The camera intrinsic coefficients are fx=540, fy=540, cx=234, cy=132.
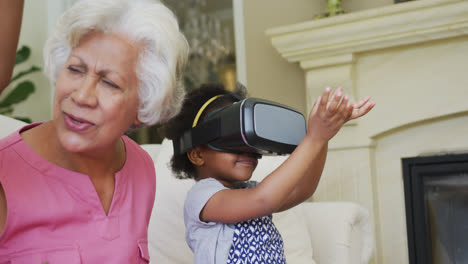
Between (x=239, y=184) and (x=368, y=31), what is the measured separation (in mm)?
1188

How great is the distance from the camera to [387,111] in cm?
234

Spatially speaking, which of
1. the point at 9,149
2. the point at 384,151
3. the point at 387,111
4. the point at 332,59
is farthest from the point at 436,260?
the point at 9,149

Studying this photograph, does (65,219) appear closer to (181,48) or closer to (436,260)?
(181,48)

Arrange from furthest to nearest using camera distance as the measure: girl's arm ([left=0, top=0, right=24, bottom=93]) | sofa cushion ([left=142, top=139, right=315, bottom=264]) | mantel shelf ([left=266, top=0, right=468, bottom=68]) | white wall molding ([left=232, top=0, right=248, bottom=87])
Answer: white wall molding ([left=232, top=0, right=248, bottom=87])
mantel shelf ([left=266, top=0, right=468, bottom=68])
sofa cushion ([left=142, top=139, right=315, bottom=264])
girl's arm ([left=0, top=0, right=24, bottom=93])

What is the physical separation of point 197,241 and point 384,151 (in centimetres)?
145

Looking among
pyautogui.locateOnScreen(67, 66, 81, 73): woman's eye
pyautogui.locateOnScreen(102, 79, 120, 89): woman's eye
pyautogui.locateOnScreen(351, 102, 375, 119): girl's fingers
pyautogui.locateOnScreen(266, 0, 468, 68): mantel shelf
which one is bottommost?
pyautogui.locateOnScreen(351, 102, 375, 119): girl's fingers

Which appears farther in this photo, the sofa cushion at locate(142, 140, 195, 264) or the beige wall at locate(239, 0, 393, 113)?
the beige wall at locate(239, 0, 393, 113)

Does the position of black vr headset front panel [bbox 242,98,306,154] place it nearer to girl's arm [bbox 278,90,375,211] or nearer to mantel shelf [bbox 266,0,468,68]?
girl's arm [bbox 278,90,375,211]

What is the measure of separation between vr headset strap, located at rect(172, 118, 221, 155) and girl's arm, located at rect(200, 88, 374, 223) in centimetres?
13

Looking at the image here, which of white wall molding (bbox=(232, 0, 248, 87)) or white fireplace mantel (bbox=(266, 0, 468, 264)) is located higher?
white wall molding (bbox=(232, 0, 248, 87))

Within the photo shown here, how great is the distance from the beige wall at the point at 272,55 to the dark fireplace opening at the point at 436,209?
24.5 inches

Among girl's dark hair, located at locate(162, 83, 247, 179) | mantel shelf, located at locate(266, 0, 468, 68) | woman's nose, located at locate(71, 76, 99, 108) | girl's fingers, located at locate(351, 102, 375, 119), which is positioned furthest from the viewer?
mantel shelf, located at locate(266, 0, 468, 68)

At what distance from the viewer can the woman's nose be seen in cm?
90

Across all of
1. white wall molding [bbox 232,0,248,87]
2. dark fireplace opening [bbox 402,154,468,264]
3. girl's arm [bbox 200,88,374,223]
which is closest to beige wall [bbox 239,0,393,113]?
white wall molding [bbox 232,0,248,87]
